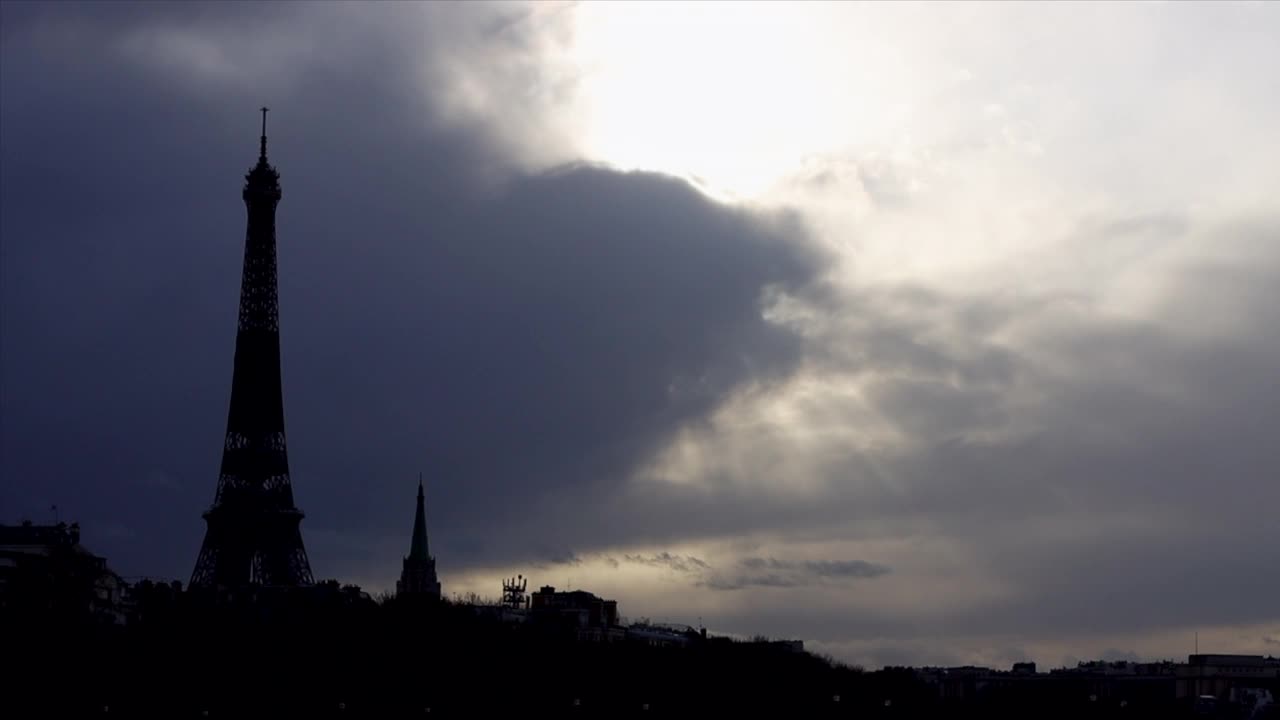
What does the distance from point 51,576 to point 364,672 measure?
111 feet

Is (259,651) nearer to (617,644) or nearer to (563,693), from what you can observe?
(563,693)

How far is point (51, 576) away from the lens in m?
174

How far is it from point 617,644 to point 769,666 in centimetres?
1469

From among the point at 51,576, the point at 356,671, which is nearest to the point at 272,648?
the point at 356,671

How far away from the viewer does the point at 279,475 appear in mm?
185625

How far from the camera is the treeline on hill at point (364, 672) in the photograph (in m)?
141

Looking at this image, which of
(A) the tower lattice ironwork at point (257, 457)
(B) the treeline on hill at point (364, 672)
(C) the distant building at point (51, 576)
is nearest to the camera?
(B) the treeline on hill at point (364, 672)

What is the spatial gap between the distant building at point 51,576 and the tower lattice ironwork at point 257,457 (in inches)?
370

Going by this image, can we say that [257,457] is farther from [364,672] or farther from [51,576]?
[364,672]

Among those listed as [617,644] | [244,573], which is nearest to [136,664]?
[244,573]

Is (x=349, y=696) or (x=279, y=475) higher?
(x=279, y=475)

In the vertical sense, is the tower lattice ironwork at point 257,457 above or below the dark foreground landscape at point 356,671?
above

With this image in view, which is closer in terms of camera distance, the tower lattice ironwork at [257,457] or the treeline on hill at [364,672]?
the treeline on hill at [364,672]

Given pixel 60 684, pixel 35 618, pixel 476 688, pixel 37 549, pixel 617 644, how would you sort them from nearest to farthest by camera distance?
pixel 60 684
pixel 476 688
pixel 35 618
pixel 37 549
pixel 617 644
